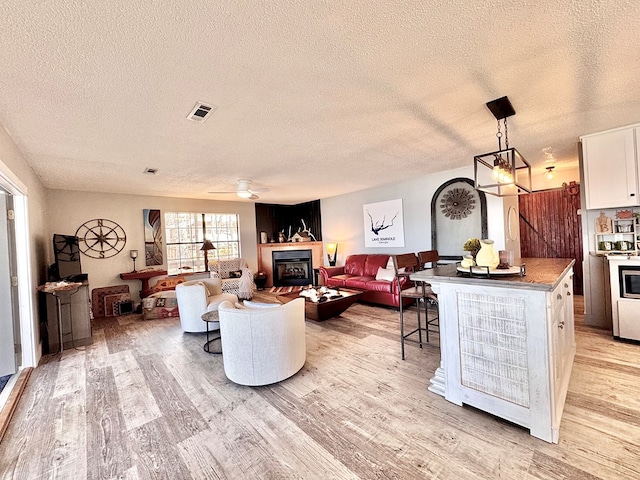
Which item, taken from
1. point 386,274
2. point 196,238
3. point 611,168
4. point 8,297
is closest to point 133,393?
point 8,297

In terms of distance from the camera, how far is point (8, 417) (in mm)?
2098

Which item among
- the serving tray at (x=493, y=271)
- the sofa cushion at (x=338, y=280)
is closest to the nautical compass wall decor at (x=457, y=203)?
the sofa cushion at (x=338, y=280)

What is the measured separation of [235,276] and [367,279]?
315 cm

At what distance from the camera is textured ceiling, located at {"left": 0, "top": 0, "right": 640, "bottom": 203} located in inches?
53.2

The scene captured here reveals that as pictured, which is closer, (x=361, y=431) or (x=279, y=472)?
(x=279, y=472)

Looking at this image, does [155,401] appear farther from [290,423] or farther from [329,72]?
[329,72]

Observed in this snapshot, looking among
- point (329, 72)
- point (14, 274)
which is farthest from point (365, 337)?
point (14, 274)

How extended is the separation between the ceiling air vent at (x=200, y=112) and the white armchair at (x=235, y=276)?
4079 mm

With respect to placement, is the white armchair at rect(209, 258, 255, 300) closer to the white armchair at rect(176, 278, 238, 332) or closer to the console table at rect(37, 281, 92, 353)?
the white armchair at rect(176, 278, 238, 332)

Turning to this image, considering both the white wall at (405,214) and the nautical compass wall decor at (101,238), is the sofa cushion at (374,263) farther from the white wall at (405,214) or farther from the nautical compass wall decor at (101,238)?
the nautical compass wall decor at (101,238)

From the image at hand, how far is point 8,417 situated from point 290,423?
222 centimetres

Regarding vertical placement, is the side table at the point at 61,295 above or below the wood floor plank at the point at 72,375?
above

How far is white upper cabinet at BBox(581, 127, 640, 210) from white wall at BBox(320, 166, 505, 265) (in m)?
1.25

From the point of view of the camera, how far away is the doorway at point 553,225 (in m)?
5.23
